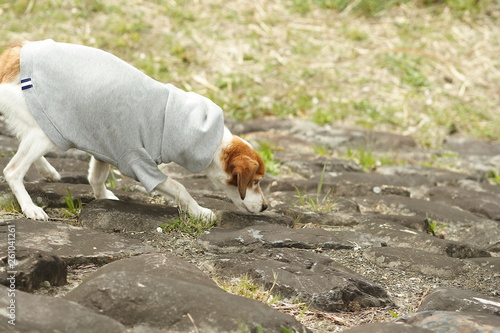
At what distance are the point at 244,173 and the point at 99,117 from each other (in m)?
0.97

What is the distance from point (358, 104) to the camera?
8.97 meters

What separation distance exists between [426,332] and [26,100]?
107 inches

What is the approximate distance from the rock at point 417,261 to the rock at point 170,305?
1.33 meters

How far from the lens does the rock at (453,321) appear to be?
266 cm

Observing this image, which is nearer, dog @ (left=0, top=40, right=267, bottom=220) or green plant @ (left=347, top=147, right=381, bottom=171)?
dog @ (left=0, top=40, right=267, bottom=220)

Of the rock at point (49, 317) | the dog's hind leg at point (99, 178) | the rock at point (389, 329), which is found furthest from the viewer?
the dog's hind leg at point (99, 178)

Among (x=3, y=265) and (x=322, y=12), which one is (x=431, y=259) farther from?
(x=322, y=12)

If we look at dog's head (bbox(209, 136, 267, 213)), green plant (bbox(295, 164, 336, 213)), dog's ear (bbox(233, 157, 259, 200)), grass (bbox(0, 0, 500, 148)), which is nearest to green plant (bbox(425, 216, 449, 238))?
green plant (bbox(295, 164, 336, 213))

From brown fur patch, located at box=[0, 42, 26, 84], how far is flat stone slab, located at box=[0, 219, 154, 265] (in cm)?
95

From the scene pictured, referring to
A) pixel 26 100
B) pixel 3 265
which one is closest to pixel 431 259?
pixel 3 265

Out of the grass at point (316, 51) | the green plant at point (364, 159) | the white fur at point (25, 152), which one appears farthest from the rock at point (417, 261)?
the grass at point (316, 51)

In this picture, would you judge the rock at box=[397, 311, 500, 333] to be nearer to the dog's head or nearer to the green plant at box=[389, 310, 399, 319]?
the green plant at box=[389, 310, 399, 319]

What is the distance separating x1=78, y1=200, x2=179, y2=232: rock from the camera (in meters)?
4.08

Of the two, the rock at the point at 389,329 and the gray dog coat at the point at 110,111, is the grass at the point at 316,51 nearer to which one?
the gray dog coat at the point at 110,111
